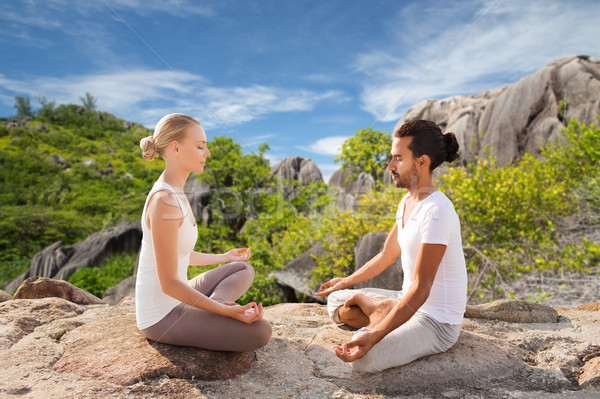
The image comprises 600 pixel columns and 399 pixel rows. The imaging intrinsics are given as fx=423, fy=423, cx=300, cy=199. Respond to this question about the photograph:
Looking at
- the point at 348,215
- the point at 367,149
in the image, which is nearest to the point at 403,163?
the point at 348,215

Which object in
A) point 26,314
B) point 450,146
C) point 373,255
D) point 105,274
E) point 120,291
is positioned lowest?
point 120,291

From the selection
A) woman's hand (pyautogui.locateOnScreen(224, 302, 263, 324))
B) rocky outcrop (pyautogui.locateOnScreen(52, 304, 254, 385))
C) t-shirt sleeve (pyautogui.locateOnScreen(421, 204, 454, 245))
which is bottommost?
rocky outcrop (pyautogui.locateOnScreen(52, 304, 254, 385))

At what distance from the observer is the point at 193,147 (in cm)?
253

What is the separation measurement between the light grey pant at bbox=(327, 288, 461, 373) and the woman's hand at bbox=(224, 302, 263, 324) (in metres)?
0.59

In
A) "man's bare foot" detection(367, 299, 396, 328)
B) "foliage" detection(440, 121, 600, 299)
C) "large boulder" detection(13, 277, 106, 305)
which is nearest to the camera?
"man's bare foot" detection(367, 299, 396, 328)

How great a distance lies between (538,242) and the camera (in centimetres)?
778

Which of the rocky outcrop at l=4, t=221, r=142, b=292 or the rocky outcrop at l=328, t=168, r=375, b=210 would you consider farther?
the rocky outcrop at l=4, t=221, r=142, b=292

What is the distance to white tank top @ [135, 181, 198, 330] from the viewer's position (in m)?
2.46

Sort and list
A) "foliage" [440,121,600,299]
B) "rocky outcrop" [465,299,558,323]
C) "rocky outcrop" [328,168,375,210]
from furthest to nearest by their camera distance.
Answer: "rocky outcrop" [328,168,375,210] < "foliage" [440,121,600,299] < "rocky outcrop" [465,299,558,323]

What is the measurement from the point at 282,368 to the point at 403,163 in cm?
150

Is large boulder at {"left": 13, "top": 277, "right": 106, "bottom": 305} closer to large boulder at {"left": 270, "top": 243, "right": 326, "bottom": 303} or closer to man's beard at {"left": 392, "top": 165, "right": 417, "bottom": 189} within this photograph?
man's beard at {"left": 392, "top": 165, "right": 417, "bottom": 189}

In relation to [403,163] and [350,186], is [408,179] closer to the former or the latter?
[403,163]

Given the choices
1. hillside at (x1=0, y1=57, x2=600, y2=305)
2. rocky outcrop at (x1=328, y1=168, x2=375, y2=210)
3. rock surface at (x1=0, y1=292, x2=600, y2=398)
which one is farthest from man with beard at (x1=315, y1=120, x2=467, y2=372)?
rocky outcrop at (x1=328, y1=168, x2=375, y2=210)

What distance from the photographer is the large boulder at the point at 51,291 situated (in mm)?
4129
